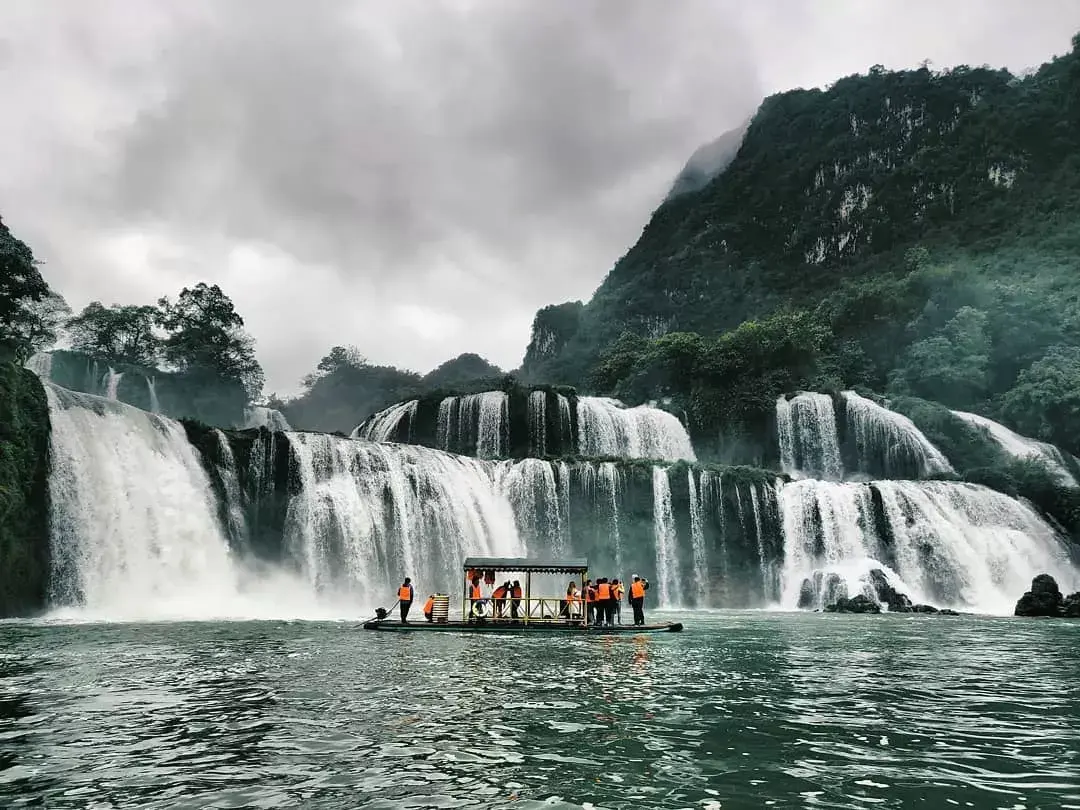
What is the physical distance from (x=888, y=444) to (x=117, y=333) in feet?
204

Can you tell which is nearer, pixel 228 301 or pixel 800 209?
pixel 228 301

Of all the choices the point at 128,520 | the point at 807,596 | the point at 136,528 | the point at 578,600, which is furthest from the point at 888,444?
the point at 128,520

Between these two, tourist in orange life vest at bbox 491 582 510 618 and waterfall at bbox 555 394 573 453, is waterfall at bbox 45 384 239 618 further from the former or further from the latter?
waterfall at bbox 555 394 573 453

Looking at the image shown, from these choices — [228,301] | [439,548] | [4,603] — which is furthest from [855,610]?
[228,301]

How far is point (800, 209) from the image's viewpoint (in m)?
101

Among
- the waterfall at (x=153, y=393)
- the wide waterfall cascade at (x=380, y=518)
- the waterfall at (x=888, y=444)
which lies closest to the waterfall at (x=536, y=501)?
the wide waterfall cascade at (x=380, y=518)

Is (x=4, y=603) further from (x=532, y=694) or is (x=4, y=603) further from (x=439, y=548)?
(x=532, y=694)

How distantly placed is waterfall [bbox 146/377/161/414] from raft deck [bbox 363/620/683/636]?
48.4m

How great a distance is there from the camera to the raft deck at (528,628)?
19.4 metres

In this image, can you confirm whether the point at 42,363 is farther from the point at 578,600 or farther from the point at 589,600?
the point at 589,600

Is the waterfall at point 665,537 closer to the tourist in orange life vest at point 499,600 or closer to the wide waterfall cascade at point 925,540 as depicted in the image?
the wide waterfall cascade at point 925,540

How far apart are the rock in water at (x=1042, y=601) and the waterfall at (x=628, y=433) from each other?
21903 mm

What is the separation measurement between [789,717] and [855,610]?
2659 cm

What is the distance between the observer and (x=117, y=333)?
67625 mm
